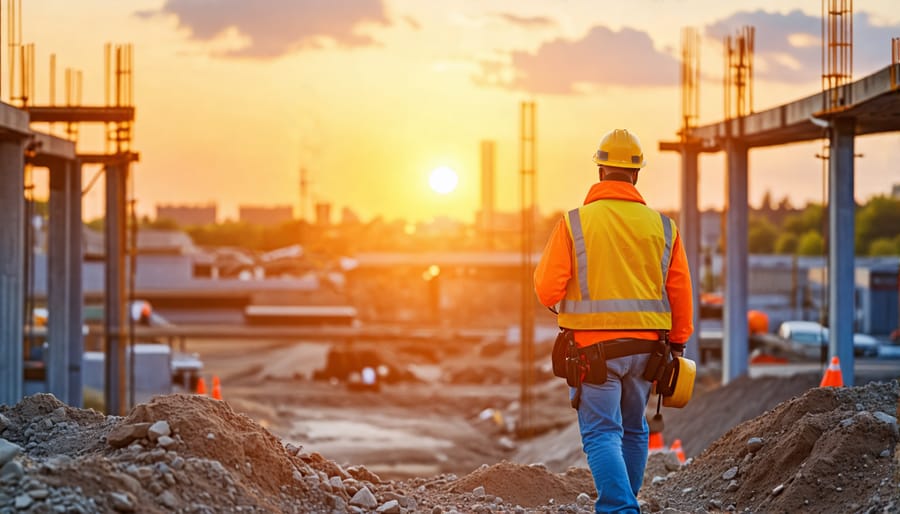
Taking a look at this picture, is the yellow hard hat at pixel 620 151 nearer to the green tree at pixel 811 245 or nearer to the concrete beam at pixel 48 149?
the concrete beam at pixel 48 149

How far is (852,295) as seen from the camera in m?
18.3

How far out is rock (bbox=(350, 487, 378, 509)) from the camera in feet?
24.2

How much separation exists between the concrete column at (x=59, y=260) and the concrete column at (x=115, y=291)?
1904 millimetres

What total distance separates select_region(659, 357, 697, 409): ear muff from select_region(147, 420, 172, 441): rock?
2611 millimetres

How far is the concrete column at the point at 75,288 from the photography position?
23.6 meters

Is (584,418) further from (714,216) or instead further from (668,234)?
(714,216)

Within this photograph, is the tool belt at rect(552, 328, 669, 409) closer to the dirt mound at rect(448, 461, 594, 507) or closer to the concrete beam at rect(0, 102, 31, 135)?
the dirt mound at rect(448, 461, 594, 507)

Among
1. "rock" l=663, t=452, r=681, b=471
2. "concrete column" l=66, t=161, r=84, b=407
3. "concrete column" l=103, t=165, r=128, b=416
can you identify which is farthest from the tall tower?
"rock" l=663, t=452, r=681, b=471

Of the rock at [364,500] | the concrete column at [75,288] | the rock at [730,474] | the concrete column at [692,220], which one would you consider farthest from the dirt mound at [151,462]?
the concrete column at [692,220]

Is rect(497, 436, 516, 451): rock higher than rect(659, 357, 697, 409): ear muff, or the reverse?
rect(659, 357, 697, 409): ear muff

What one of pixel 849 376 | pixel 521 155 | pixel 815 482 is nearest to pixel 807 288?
pixel 521 155

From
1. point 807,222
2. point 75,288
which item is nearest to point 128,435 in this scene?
point 75,288

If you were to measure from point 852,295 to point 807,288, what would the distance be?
3562 cm

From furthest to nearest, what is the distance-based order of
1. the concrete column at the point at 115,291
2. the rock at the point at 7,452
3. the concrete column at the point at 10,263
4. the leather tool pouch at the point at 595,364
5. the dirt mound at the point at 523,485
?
the concrete column at the point at 115,291, the concrete column at the point at 10,263, the dirt mound at the point at 523,485, the leather tool pouch at the point at 595,364, the rock at the point at 7,452
